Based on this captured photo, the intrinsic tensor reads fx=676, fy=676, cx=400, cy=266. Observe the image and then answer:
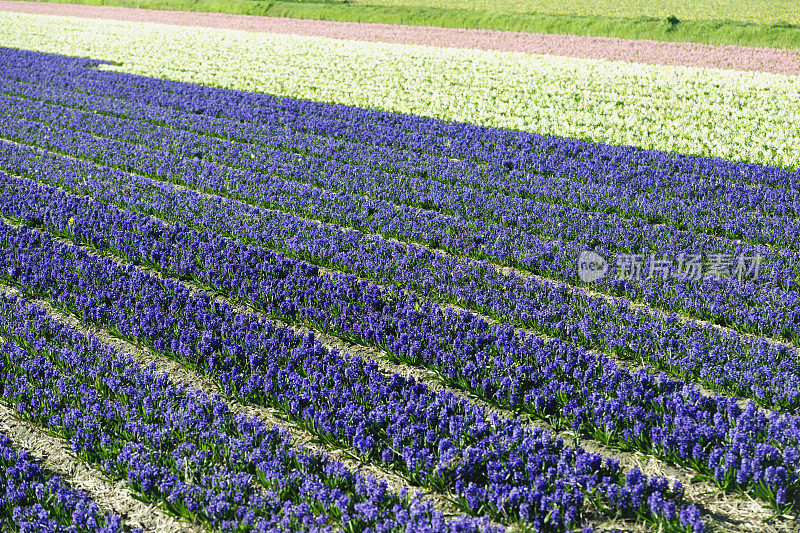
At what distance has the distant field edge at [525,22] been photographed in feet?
111

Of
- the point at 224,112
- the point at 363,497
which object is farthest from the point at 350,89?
the point at 363,497

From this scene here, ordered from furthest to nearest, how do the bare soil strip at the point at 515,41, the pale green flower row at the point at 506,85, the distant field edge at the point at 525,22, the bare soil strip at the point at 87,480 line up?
1. the distant field edge at the point at 525,22
2. the bare soil strip at the point at 515,41
3. the pale green flower row at the point at 506,85
4. the bare soil strip at the point at 87,480

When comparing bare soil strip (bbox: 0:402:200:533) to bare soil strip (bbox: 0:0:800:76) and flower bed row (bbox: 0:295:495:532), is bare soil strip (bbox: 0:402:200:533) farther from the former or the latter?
bare soil strip (bbox: 0:0:800:76)

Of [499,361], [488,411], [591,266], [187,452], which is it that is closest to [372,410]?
[488,411]

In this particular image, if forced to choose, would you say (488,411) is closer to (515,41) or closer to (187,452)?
(187,452)

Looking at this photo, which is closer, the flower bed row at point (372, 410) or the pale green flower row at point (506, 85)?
the flower bed row at point (372, 410)

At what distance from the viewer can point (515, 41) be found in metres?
35.5

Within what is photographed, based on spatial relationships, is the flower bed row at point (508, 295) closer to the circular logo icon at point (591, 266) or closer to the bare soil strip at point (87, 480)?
the circular logo icon at point (591, 266)

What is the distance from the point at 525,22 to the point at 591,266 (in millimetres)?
34236

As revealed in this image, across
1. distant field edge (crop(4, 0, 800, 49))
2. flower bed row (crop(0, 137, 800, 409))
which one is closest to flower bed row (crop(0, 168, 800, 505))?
flower bed row (crop(0, 137, 800, 409))

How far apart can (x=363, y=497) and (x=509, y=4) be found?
167ft

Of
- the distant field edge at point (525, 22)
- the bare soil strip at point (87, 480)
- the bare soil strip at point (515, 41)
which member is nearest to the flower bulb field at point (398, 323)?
the bare soil strip at point (87, 480)

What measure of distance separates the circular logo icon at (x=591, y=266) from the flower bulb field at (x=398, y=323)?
0.04 metres

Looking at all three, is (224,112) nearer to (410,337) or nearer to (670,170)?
(670,170)
